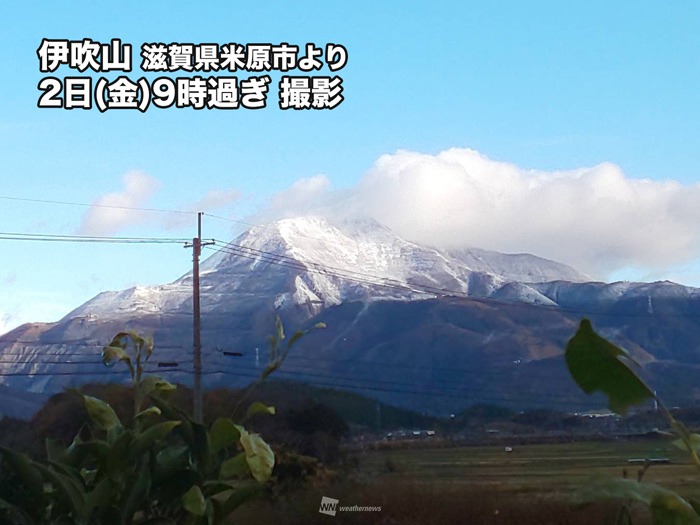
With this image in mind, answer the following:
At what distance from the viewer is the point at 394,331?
398 feet

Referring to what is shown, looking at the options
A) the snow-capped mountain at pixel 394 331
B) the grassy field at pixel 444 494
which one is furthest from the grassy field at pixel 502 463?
the snow-capped mountain at pixel 394 331

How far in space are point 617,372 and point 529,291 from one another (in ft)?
473

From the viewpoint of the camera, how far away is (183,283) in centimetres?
13212

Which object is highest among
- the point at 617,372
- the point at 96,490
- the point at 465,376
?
the point at 617,372

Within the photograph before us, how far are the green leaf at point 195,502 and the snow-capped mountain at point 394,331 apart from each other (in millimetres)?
56492

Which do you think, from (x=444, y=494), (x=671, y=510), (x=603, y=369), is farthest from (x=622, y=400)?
(x=444, y=494)

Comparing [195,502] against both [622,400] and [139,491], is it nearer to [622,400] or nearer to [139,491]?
[139,491]

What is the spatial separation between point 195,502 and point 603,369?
9.82 ft

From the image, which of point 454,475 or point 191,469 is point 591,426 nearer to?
point 454,475

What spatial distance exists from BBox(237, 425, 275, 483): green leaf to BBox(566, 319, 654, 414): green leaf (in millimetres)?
2281

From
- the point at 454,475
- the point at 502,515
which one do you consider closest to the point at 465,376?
the point at 454,475

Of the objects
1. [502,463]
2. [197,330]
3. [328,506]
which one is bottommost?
[502,463]

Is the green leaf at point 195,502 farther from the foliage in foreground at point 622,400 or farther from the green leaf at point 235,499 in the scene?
the foliage in foreground at point 622,400

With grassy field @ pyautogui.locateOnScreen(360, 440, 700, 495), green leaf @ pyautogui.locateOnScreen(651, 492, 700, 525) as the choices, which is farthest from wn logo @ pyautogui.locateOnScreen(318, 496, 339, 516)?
green leaf @ pyautogui.locateOnScreen(651, 492, 700, 525)
